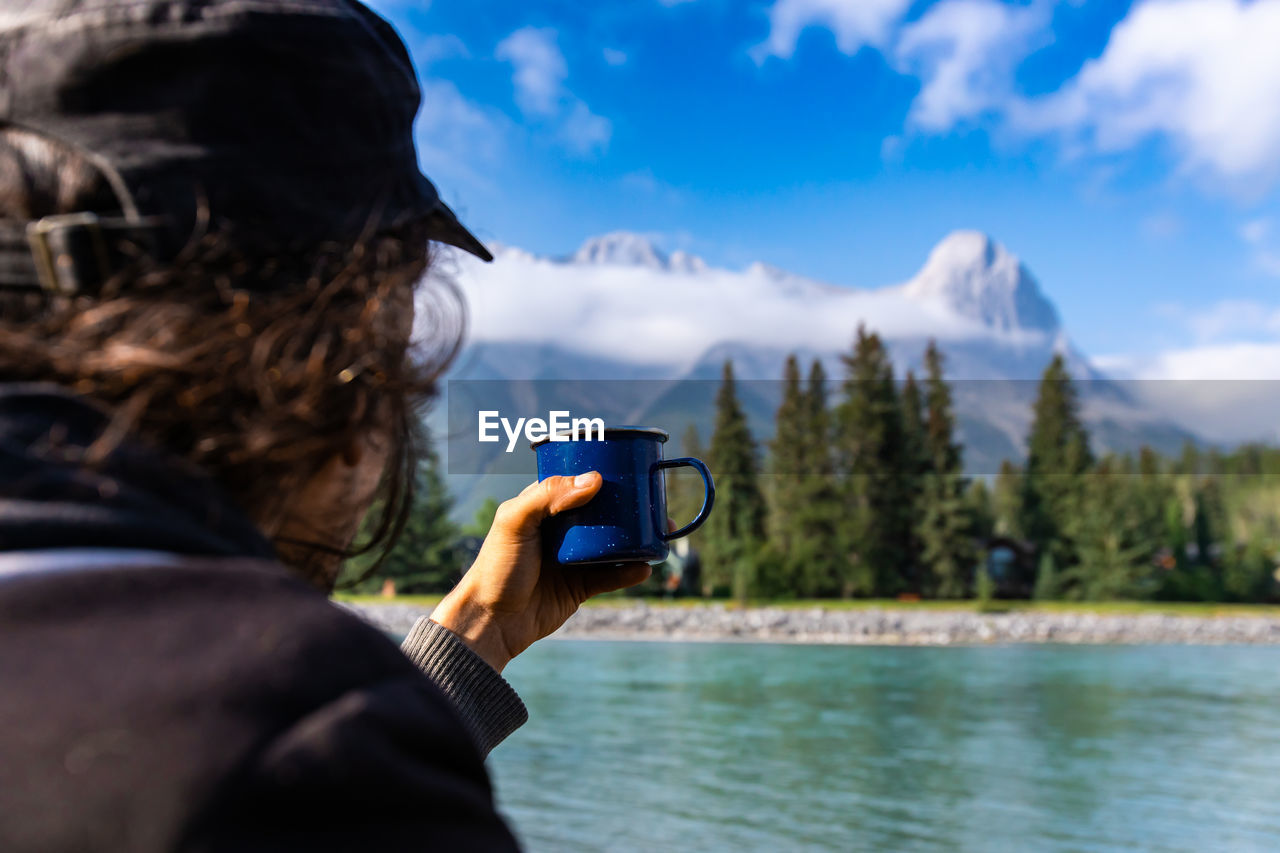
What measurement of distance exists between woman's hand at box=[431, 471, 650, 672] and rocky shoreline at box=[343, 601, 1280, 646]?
32.0m

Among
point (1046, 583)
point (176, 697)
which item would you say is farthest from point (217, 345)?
point (1046, 583)

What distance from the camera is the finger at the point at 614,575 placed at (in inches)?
52.1

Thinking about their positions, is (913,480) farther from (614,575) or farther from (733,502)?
(614,575)

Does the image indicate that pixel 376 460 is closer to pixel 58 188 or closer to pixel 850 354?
pixel 58 188

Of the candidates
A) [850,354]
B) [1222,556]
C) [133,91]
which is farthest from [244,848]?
[1222,556]

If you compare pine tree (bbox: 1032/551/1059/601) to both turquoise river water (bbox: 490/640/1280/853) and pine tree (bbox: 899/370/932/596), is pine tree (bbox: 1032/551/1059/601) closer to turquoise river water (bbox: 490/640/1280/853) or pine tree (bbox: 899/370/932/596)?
pine tree (bbox: 899/370/932/596)

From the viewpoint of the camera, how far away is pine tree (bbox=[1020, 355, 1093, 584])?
44125 millimetres

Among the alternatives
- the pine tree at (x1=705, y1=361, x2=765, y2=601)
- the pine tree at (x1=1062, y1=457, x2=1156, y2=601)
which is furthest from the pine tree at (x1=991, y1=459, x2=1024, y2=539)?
the pine tree at (x1=705, y1=361, x2=765, y2=601)

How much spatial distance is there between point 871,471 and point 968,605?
21.5 feet

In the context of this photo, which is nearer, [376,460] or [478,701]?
[376,460]

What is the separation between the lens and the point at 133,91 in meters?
0.56

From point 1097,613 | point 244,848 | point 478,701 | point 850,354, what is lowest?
point 1097,613

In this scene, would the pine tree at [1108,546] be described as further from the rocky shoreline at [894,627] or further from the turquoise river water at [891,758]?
the turquoise river water at [891,758]

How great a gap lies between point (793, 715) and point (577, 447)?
18278mm
